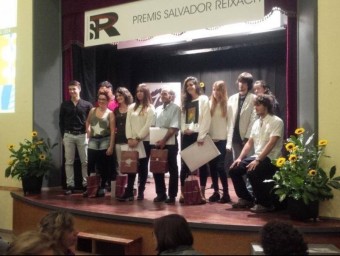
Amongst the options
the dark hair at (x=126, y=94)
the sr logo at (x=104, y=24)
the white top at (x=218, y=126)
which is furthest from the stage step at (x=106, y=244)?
the sr logo at (x=104, y=24)

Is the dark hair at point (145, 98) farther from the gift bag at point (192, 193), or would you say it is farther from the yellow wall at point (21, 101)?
the yellow wall at point (21, 101)

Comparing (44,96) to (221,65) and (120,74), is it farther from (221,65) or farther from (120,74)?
(221,65)

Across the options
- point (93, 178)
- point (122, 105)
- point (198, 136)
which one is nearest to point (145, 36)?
point (122, 105)

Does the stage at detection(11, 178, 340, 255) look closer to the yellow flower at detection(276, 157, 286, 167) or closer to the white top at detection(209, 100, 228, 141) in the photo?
the yellow flower at detection(276, 157, 286, 167)

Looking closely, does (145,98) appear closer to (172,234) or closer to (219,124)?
(219,124)

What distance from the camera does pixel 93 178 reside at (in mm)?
4488

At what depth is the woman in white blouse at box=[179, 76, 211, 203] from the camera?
13.0 feet

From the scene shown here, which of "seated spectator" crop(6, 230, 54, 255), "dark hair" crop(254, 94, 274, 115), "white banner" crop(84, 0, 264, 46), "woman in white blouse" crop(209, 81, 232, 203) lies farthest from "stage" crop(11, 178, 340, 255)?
"white banner" crop(84, 0, 264, 46)

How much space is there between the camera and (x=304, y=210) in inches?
128

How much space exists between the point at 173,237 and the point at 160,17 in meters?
2.93

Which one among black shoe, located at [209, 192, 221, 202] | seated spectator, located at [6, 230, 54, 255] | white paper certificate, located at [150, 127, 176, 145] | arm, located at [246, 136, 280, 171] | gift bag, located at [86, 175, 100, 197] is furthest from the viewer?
gift bag, located at [86, 175, 100, 197]

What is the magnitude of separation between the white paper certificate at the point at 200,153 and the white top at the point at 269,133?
1.38ft

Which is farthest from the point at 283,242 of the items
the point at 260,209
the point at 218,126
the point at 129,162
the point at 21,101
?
the point at 21,101

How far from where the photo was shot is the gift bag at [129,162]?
415cm
